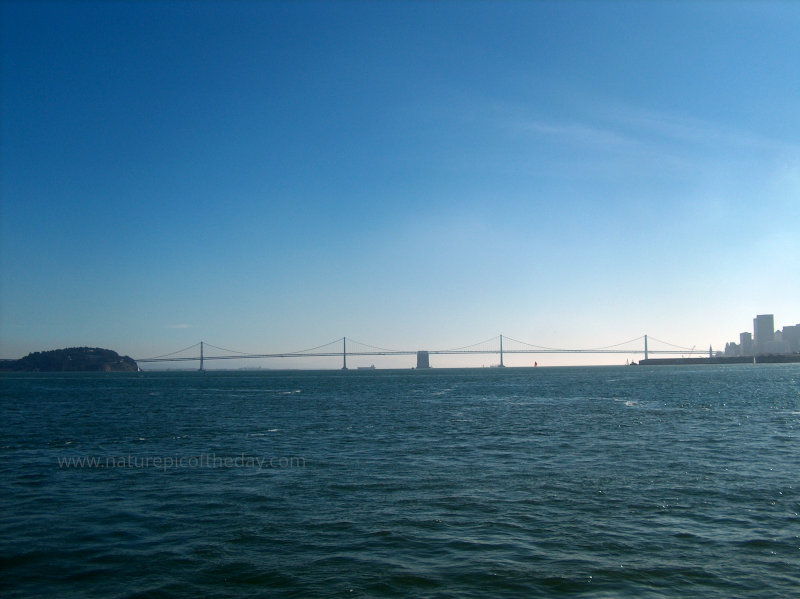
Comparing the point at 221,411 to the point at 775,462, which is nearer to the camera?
the point at 775,462

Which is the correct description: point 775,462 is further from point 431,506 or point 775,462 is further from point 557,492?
point 431,506

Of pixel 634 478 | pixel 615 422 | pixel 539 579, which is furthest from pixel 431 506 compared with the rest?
pixel 615 422

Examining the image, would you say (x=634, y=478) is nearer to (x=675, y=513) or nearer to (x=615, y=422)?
(x=675, y=513)

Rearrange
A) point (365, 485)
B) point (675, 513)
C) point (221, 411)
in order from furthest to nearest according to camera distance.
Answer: point (221, 411) < point (365, 485) < point (675, 513)

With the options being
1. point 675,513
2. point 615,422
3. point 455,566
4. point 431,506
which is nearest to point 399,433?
point 615,422

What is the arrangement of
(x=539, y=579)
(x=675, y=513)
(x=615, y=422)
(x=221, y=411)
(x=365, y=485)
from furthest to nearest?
(x=221, y=411)
(x=615, y=422)
(x=365, y=485)
(x=675, y=513)
(x=539, y=579)

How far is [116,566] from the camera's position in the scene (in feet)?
32.8

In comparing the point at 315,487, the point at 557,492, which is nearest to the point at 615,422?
the point at 557,492

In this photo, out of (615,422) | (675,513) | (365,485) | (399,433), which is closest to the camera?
(675,513)

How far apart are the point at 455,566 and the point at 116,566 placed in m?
5.49

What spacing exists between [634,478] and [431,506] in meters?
6.25

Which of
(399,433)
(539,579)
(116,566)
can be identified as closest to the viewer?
(539,579)

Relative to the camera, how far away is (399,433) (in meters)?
27.4

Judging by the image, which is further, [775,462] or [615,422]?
[615,422]
